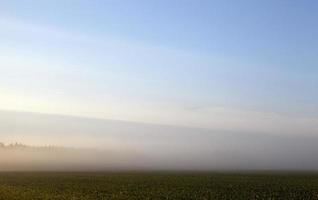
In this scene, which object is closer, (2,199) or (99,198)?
(2,199)

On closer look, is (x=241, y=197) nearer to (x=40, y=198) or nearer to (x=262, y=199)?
(x=262, y=199)

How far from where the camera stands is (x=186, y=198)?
43.0 m

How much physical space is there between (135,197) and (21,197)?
9.84m

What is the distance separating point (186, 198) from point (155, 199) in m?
2.94

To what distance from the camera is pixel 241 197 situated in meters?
43.6

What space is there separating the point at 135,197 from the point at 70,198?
5.81m

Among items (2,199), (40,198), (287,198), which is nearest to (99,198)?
(40,198)

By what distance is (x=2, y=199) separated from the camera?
4041 cm

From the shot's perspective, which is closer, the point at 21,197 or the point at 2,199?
the point at 2,199

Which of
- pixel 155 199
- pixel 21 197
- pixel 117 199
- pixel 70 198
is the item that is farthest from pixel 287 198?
pixel 21 197

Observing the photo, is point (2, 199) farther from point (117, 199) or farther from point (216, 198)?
point (216, 198)

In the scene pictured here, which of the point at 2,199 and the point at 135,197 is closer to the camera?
the point at 2,199

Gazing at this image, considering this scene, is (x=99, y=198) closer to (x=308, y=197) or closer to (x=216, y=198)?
(x=216, y=198)

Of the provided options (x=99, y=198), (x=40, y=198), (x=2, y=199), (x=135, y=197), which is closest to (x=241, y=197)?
(x=135, y=197)
